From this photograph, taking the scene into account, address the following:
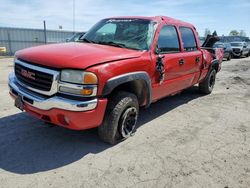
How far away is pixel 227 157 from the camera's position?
11.9 ft

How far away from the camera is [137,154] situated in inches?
A: 141

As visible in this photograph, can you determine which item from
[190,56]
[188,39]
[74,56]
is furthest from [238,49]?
[74,56]

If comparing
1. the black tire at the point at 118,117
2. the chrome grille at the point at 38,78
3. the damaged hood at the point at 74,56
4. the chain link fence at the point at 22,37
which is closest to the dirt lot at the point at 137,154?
the black tire at the point at 118,117

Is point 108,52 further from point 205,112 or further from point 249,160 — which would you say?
point 205,112

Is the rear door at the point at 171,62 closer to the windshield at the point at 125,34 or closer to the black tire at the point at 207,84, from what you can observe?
the windshield at the point at 125,34

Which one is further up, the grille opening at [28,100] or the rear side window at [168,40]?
the rear side window at [168,40]

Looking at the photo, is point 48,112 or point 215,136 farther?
point 215,136

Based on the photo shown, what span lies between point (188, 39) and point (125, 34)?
74.1 inches

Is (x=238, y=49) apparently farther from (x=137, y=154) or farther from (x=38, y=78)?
(x=38, y=78)

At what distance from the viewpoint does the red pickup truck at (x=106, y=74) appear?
3152 millimetres

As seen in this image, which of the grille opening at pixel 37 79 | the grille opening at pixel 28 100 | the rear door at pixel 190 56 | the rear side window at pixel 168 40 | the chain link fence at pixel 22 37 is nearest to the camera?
the grille opening at pixel 37 79

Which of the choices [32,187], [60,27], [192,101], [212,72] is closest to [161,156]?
[32,187]

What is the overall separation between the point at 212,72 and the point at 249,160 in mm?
4059

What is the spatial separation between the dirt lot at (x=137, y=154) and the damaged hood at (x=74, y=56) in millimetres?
1244
